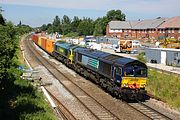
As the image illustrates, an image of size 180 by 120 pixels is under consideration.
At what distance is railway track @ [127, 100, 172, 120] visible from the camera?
19.3 metres

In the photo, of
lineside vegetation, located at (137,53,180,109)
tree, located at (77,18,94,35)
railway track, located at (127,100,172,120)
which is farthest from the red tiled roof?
railway track, located at (127,100,172,120)

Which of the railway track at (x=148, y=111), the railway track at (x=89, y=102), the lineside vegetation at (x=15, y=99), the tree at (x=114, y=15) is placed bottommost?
the railway track at (x=148, y=111)

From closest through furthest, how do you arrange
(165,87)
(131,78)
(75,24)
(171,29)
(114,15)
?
(131,78) < (165,87) < (171,29) < (114,15) < (75,24)

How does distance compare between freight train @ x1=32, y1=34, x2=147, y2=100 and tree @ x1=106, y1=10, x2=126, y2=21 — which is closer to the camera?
freight train @ x1=32, y1=34, x2=147, y2=100

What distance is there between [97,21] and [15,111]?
12569cm

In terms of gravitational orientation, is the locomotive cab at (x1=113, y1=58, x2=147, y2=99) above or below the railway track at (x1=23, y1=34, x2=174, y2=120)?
above

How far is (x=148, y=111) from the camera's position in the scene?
20.7m

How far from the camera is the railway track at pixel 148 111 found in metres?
19.3

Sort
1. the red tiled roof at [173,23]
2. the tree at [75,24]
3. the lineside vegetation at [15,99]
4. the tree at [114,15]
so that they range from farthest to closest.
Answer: the tree at [75,24], the tree at [114,15], the red tiled roof at [173,23], the lineside vegetation at [15,99]

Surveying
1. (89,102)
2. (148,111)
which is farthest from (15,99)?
(148,111)

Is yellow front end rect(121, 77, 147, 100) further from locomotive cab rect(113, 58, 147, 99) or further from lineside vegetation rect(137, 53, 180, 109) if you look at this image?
lineside vegetation rect(137, 53, 180, 109)

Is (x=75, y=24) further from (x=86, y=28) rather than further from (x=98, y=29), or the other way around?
(x=98, y=29)

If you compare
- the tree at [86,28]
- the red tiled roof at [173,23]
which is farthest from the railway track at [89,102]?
the tree at [86,28]

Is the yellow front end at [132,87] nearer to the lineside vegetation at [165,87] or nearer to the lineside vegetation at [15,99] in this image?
the lineside vegetation at [165,87]
